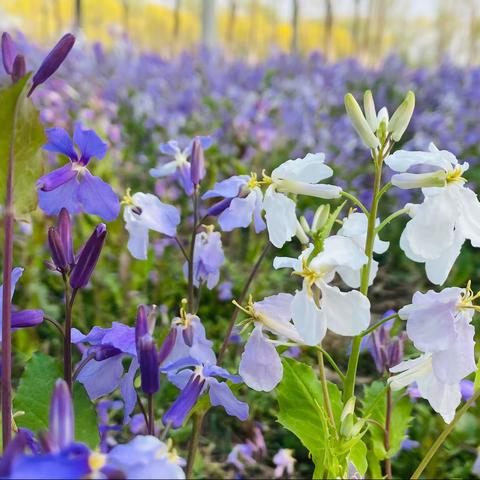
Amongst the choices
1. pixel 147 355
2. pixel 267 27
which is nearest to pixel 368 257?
pixel 147 355

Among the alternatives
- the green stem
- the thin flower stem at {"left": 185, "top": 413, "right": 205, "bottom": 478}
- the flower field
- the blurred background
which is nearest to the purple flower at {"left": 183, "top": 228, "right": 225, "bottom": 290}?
the flower field

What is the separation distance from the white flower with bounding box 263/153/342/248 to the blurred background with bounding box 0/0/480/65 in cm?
658

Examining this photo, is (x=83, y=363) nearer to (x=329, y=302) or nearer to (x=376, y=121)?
(x=329, y=302)

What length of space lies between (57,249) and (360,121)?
0.44m

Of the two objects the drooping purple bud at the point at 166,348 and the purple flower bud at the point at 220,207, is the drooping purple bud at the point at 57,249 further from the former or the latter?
the purple flower bud at the point at 220,207

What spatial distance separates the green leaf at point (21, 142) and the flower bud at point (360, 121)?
0.40 meters

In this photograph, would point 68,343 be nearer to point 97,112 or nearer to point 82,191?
point 82,191

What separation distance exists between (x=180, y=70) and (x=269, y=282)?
15.9 feet

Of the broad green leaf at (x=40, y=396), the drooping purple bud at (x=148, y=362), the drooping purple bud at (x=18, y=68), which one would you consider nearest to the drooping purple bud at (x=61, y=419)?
the drooping purple bud at (x=148, y=362)

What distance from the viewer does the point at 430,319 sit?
0.87m

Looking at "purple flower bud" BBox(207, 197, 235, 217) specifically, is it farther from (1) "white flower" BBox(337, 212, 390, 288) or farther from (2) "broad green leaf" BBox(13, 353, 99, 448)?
(2) "broad green leaf" BBox(13, 353, 99, 448)

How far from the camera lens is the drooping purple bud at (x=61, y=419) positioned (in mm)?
633

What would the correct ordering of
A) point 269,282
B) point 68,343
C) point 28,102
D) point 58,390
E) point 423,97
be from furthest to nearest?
point 423,97 → point 269,282 → point 68,343 → point 28,102 → point 58,390

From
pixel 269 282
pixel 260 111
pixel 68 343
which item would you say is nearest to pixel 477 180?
pixel 260 111
